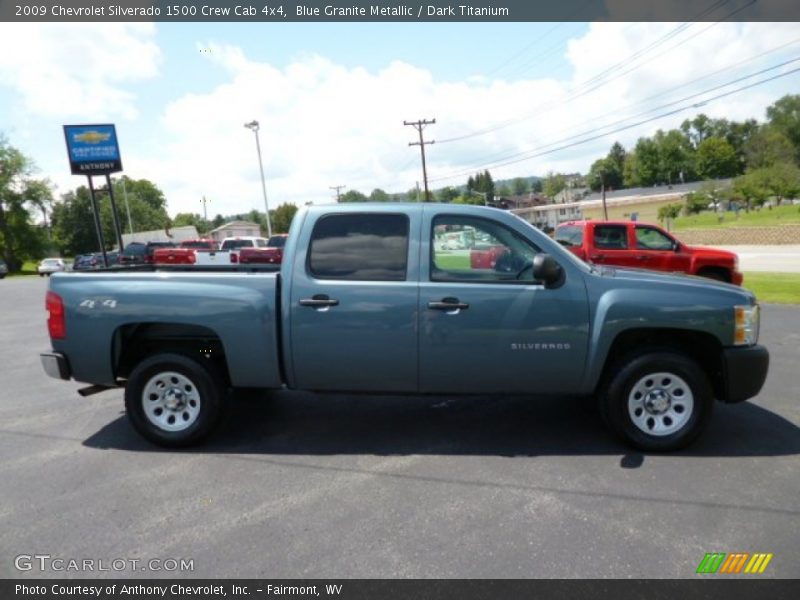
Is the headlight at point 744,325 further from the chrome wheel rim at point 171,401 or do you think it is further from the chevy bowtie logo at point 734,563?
the chrome wheel rim at point 171,401

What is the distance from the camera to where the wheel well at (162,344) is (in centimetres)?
423

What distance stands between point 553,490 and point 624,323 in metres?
1.34

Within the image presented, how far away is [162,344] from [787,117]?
115 m

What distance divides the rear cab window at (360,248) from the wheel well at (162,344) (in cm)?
108

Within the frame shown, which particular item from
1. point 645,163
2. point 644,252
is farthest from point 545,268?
point 645,163

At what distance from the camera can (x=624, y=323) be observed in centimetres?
385

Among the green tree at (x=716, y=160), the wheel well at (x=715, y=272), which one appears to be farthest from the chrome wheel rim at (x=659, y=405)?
the green tree at (x=716, y=160)

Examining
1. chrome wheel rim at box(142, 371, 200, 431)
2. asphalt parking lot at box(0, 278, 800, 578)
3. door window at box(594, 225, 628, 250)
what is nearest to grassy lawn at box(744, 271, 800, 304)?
door window at box(594, 225, 628, 250)

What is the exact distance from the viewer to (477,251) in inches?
162

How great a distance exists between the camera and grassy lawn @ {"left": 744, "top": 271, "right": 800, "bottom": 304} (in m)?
10.9
